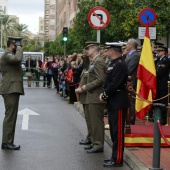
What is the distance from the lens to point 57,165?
29.8 ft

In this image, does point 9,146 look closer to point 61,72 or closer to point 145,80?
point 145,80

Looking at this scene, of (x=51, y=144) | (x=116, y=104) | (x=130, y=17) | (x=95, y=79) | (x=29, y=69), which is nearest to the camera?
(x=116, y=104)

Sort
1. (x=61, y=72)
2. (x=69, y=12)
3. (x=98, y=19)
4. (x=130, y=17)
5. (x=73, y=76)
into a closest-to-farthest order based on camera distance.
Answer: (x=98, y=19), (x=73, y=76), (x=61, y=72), (x=130, y=17), (x=69, y=12)

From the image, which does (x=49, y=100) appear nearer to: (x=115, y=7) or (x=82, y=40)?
(x=115, y=7)

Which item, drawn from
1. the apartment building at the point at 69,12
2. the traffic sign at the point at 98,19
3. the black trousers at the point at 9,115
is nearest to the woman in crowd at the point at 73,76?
the traffic sign at the point at 98,19

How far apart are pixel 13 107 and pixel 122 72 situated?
260 centimetres

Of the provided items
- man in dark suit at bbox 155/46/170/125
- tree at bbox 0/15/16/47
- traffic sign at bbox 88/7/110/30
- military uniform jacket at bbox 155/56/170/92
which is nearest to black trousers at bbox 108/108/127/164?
man in dark suit at bbox 155/46/170/125

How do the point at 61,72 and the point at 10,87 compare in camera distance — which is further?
the point at 61,72

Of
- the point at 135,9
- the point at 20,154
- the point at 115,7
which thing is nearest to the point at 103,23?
the point at 20,154

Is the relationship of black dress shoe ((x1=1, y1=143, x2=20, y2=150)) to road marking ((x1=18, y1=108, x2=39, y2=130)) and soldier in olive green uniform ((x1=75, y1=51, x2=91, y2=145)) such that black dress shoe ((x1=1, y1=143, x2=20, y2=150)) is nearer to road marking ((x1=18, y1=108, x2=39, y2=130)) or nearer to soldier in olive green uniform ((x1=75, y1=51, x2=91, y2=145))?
soldier in olive green uniform ((x1=75, y1=51, x2=91, y2=145))

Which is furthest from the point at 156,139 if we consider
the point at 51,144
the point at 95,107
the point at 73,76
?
the point at 73,76

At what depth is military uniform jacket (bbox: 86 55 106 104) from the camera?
10117 millimetres

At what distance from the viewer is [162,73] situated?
13.1m

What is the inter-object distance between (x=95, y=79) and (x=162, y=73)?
328 cm
